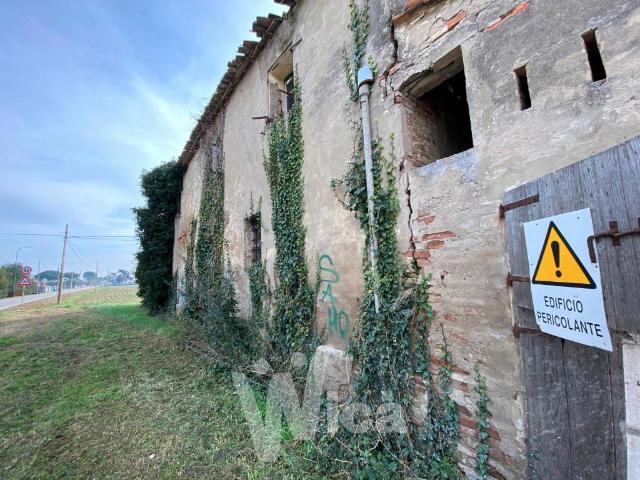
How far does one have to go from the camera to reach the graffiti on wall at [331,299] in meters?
3.73

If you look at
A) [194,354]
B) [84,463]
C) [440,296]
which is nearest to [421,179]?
[440,296]

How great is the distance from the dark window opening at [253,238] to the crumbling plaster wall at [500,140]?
4.12 m

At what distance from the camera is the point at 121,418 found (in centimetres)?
374

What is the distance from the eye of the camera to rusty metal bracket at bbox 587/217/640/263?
1.44 meters

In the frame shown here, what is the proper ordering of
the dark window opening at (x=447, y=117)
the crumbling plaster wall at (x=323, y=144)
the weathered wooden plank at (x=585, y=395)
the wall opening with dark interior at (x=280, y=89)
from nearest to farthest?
the weathered wooden plank at (x=585, y=395) < the dark window opening at (x=447, y=117) < the crumbling plaster wall at (x=323, y=144) < the wall opening with dark interior at (x=280, y=89)

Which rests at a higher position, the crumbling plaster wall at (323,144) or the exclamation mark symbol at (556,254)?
the crumbling plaster wall at (323,144)

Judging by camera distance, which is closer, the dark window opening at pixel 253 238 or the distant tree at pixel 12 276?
the dark window opening at pixel 253 238

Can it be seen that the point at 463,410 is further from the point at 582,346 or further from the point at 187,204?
the point at 187,204

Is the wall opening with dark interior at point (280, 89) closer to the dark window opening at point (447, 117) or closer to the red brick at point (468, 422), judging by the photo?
the dark window opening at point (447, 117)

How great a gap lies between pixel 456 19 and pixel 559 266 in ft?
7.82

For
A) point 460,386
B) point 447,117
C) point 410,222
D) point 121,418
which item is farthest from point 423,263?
point 121,418

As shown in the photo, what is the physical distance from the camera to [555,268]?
5.74 feet

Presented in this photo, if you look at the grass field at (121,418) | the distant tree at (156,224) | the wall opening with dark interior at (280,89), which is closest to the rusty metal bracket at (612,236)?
the grass field at (121,418)

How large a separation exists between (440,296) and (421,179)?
1145 mm
